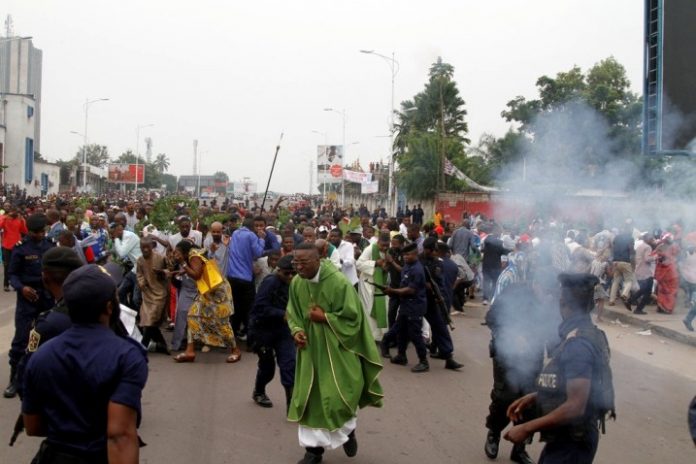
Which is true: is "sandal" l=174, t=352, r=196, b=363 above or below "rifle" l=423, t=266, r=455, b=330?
below

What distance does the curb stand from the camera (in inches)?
476

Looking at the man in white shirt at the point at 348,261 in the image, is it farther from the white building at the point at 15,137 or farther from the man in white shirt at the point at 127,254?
the white building at the point at 15,137

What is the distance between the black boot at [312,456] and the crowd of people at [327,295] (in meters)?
0.01

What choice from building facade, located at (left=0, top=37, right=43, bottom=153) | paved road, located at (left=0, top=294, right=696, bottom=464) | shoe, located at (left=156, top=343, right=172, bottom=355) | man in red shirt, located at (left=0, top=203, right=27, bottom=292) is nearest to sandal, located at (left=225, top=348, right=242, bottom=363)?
paved road, located at (left=0, top=294, right=696, bottom=464)

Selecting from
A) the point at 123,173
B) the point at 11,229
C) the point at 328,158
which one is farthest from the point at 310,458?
the point at 123,173

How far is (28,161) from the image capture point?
5306 cm

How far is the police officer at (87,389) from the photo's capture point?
2846mm

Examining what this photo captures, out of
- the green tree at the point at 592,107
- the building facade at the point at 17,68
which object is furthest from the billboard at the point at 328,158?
the building facade at the point at 17,68

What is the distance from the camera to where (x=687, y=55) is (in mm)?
11914

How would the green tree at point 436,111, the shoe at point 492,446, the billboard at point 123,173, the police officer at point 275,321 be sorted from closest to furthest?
the shoe at point 492,446, the police officer at point 275,321, the green tree at point 436,111, the billboard at point 123,173

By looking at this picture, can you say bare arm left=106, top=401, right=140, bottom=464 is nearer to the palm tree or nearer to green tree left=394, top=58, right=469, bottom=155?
green tree left=394, top=58, right=469, bottom=155

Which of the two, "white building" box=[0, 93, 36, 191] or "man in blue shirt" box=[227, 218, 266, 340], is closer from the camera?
"man in blue shirt" box=[227, 218, 266, 340]

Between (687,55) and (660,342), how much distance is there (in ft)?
15.1

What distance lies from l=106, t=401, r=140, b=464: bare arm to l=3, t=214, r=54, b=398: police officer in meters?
4.61
